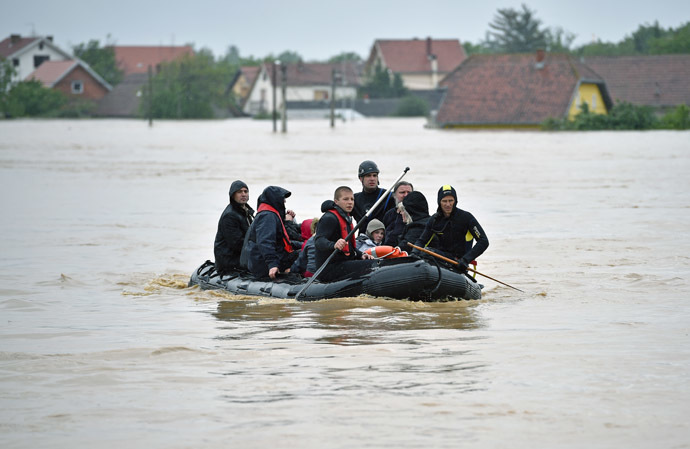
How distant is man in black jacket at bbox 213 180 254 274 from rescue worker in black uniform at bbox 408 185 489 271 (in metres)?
2.12

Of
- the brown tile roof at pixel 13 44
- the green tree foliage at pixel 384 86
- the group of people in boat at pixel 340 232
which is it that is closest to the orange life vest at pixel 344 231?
the group of people in boat at pixel 340 232

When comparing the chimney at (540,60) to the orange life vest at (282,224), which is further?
the chimney at (540,60)

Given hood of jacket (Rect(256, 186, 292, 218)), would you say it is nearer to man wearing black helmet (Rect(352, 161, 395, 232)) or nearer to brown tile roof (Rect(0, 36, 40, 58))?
man wearing black helmet (Rect(352, 161, 395, 232))

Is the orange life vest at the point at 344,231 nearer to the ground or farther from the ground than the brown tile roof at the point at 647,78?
nearer to the ground

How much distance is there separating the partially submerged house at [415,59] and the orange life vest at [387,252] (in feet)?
397

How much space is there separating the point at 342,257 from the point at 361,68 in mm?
142955

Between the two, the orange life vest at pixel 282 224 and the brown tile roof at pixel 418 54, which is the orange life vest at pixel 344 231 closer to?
the orange life vest at pixel 282 224

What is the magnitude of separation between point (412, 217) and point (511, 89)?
65329 millimetres

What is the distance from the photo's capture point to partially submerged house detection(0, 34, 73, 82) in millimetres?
113812

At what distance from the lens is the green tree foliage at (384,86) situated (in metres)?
123

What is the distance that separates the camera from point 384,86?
406 feet

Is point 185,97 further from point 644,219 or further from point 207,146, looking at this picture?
point 644,219

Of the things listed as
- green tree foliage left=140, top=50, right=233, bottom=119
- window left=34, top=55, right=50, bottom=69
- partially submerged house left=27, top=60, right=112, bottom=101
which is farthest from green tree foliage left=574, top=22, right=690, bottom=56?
window left=34, top=55, right=50, bottom=69

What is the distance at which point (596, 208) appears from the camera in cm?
2400
